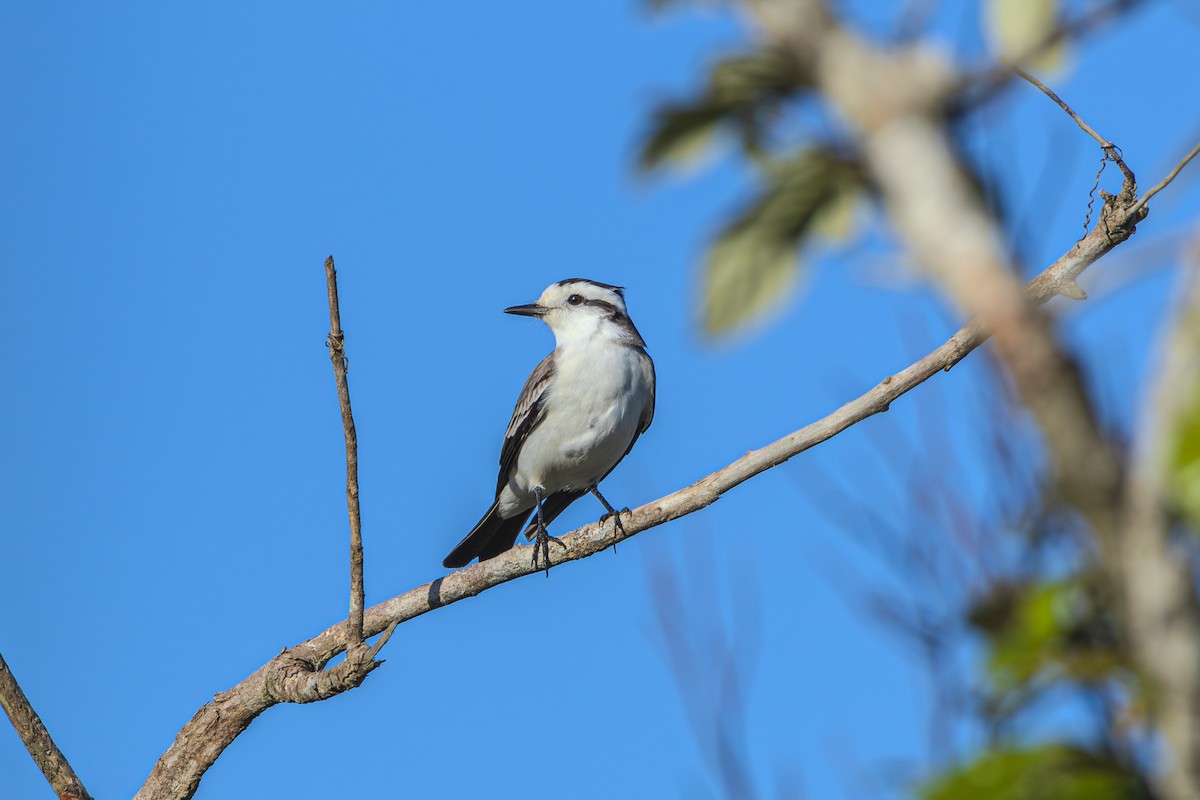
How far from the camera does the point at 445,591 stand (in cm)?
728

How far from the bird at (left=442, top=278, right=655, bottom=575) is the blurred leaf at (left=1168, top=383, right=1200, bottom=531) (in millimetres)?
8496

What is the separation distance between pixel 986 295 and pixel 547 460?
8.95 meters

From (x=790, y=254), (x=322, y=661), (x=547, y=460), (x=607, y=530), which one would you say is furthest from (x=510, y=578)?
(x=790, y=254)

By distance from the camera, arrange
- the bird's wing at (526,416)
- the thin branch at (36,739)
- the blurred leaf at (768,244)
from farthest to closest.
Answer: the bird's wing at (526,416) → the thin branch at (36,739) → the blurred leaf at (768,244)

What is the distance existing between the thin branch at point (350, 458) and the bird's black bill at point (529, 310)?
5.13 metres

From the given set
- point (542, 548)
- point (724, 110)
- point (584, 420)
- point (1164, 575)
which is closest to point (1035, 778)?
point (1164, 575)

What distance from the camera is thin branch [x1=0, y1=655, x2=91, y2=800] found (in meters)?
5.97

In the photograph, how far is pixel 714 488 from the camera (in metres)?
6.69

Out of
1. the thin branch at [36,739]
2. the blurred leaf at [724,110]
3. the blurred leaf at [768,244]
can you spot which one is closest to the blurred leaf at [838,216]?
the blurred leaf at [768,244]

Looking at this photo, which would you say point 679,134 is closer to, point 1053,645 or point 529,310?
point 1053,645

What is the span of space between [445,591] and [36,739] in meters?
2.33

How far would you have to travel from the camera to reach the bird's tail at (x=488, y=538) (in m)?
10.0

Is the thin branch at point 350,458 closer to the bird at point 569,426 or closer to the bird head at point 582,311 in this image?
the bird at point 569,426

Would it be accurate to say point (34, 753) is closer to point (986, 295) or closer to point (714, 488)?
point (714, 488)
